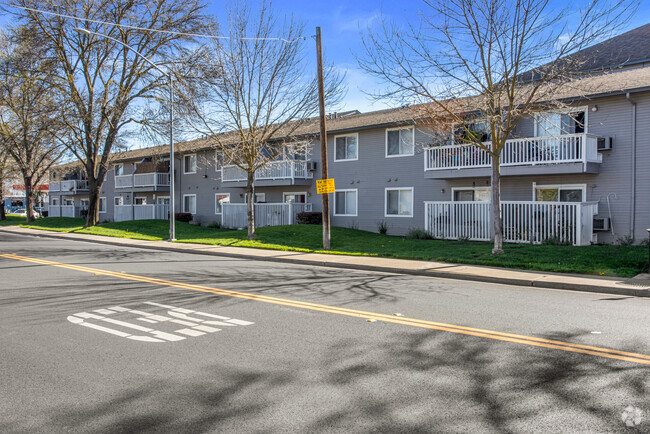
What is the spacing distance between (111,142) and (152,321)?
27.7 metres

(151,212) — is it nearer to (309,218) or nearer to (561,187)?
(309,218)

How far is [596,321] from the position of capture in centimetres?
691

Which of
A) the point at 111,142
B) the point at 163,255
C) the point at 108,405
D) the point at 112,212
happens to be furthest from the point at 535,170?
the point at 112,212

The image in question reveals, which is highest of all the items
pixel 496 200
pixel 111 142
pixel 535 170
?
pixel 111 142

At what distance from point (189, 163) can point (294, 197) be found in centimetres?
1110

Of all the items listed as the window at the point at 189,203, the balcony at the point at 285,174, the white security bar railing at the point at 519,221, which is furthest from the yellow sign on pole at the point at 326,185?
the window at the point at 189,203

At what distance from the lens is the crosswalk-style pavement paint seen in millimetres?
6309

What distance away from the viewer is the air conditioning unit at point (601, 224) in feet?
56.5

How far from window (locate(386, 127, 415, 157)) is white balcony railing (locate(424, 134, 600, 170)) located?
2.10 meters

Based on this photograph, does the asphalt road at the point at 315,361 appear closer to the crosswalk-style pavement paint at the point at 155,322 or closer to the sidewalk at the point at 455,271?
the crosswalk-style pavement paint at the point at 155,322

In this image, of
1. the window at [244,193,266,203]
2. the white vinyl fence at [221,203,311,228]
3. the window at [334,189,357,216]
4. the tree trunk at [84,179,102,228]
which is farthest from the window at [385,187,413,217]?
the tree trunk at [84,179,102,228]

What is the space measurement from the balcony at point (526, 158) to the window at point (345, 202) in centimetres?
543

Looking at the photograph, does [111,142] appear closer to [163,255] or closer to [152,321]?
[163,255]

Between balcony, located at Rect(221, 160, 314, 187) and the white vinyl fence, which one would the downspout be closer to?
balcony, located at Rect(221, 160, 314, 187)
